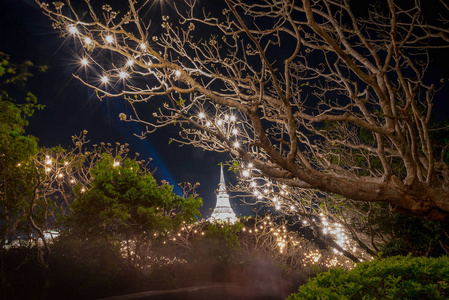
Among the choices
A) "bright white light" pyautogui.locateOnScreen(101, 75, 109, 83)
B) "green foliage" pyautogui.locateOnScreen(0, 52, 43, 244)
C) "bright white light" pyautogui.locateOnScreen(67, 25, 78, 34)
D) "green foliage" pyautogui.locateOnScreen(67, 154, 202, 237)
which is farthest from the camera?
"green foliage" pyautogui.locateOnScreen(67, 154, 202, 237)

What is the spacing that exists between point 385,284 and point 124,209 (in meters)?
7.17

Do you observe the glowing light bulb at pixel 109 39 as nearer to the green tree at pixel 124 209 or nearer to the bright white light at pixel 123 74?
the bright white light at pixel 123 74

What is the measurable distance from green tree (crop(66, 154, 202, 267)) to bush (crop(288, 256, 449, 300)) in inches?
245

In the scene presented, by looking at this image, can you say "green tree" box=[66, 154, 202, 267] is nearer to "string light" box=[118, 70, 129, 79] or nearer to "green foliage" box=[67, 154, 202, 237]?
"green foliage" box=[67, 154, 202, 237]

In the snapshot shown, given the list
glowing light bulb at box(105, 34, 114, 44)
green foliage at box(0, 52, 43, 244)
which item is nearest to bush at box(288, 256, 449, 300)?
glowing light bulb at box(105, 34, 114, 44)

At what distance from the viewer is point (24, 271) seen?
6.28 meters

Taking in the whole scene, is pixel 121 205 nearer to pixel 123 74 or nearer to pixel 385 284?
pixel 123 74

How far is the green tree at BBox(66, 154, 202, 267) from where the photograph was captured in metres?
7.98

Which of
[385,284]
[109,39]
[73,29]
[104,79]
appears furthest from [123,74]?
[385,284]

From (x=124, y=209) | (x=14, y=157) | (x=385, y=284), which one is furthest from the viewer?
(x=124, y=209)

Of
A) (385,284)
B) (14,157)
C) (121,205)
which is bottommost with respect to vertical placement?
(385,284)

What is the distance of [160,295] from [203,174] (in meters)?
26.6

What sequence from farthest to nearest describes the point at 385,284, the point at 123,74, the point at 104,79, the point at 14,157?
1. the point at 14,157
2. the point at 123,74
3. the point at 104,79
4. the point at 385,284

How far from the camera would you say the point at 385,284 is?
2.87 metres
